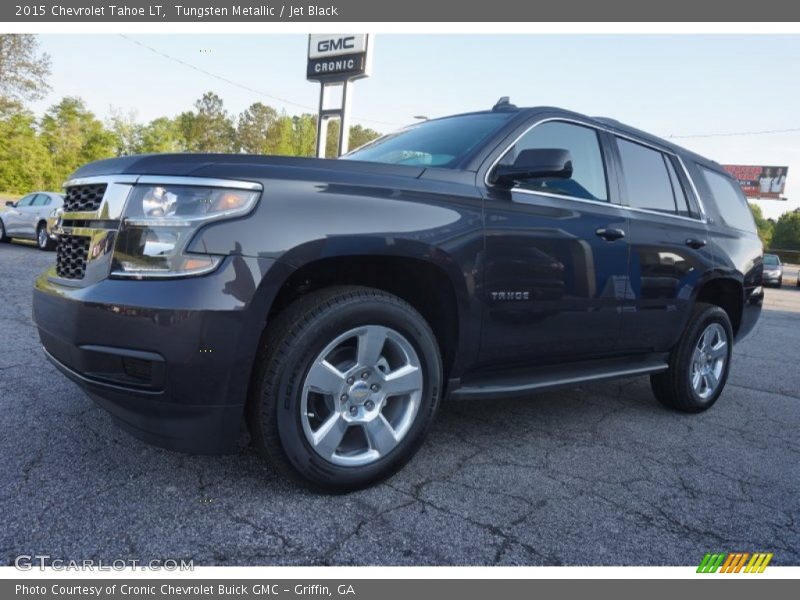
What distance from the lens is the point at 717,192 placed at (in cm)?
438

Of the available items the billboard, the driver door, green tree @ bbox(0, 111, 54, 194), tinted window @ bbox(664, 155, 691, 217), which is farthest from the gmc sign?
the billboard

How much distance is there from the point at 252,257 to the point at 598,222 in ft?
6.52

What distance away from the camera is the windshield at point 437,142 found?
113 inches

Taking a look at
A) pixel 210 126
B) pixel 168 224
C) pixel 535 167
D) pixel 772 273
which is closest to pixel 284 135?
pixel 210 126

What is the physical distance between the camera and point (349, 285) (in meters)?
2.43

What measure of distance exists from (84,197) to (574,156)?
247 centimetres

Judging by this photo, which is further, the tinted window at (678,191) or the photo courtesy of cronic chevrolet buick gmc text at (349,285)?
the tinted window at (678,191)

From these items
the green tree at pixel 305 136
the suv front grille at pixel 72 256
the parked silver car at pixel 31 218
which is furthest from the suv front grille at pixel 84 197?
the green tree at pixel 305 136

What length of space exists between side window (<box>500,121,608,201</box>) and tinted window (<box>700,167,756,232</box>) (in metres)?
1.45

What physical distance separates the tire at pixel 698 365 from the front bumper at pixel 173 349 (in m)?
3.02

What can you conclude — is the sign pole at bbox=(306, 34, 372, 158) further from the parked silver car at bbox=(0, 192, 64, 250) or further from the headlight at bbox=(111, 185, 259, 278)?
the headlight at bbox=(111, 185, 259, 278)

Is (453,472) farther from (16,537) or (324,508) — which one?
(16,537)

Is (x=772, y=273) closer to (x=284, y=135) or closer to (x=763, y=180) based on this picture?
(x=284, y=135)

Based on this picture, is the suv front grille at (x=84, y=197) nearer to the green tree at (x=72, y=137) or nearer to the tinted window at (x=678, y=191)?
the tinted window at (x=678, y=191)
